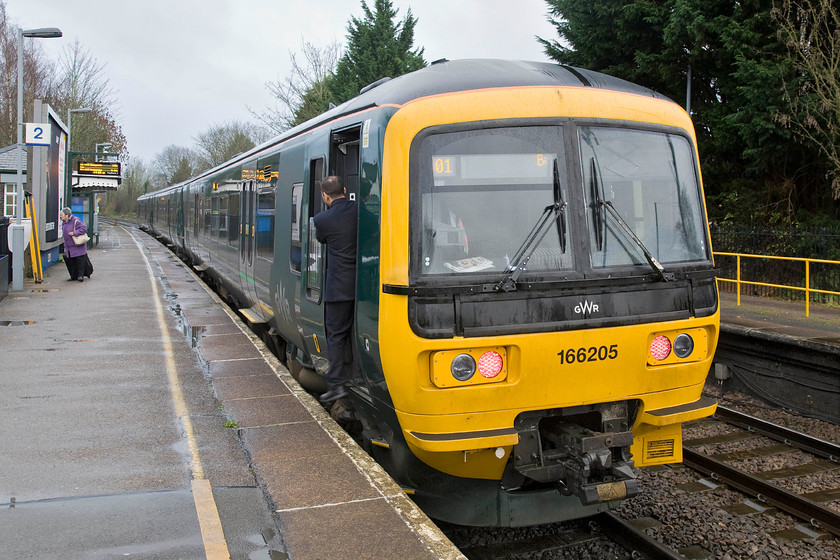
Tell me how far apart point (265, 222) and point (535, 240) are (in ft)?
17.2

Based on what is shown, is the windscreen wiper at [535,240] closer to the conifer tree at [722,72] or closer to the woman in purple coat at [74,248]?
the conifer tree at [722,72]

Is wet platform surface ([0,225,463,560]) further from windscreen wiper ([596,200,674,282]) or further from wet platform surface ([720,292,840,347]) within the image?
wet platform surface ([720,292,840,347])

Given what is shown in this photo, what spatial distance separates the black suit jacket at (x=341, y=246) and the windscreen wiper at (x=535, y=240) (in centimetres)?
132

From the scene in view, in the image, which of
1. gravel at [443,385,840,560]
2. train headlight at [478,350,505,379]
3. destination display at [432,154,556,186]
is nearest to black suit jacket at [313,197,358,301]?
destination display at [432,154,556,186]

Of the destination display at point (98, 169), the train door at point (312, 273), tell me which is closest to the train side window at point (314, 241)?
the train door at point (312, 273)

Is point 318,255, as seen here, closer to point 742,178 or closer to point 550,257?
point 550,257

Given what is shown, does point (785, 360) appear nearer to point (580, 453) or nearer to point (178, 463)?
point (580, 453)

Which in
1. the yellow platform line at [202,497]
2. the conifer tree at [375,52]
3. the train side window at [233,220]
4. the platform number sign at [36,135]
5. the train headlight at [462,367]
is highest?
the conifer tree at [375,52]

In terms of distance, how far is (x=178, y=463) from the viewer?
4906 millimetres

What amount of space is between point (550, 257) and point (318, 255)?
2304 mm

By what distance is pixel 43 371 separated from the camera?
7742 millimetres

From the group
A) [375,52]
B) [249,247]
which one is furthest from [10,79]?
A: [249,247]

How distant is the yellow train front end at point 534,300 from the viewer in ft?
13.7

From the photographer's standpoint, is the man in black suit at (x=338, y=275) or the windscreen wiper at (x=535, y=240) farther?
the man in black suit at (x=338, y=275)
